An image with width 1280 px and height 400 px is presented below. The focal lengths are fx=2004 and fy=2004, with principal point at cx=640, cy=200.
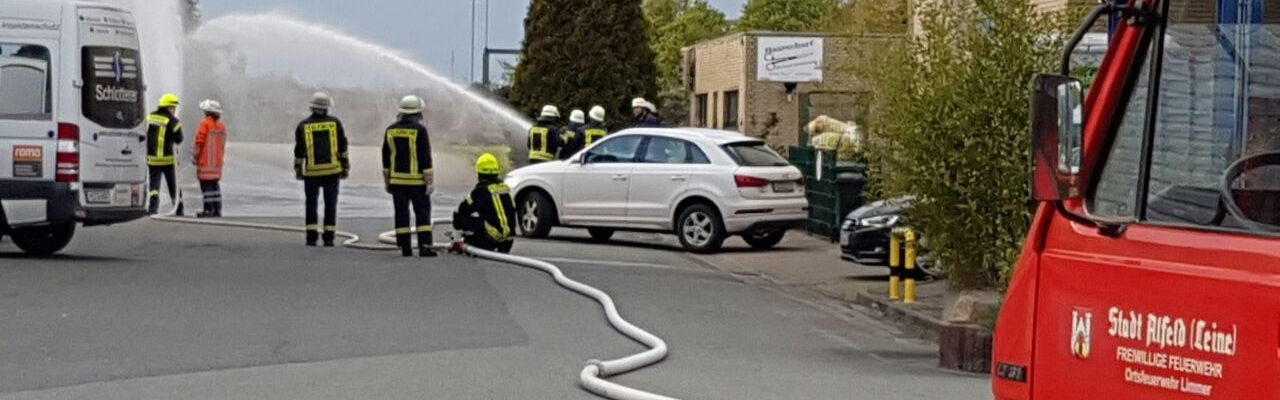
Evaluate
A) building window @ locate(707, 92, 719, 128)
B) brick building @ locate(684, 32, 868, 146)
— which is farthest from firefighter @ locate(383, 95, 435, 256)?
building window @ locate(707, 92, 719, 128)

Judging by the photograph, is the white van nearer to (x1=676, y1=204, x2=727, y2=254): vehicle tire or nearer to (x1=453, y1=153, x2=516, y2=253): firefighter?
(x1=453, y1=153, x2=516, y2=253): firefighter

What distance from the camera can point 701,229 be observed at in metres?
22.4

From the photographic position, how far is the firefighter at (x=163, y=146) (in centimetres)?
2512

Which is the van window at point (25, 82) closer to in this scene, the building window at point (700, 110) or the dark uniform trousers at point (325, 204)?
the dark uniform trousers at point (325, 204)

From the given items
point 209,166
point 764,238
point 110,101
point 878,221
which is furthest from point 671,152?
point 110,101

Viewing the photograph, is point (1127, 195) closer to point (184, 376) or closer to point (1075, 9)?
point (184, 376)

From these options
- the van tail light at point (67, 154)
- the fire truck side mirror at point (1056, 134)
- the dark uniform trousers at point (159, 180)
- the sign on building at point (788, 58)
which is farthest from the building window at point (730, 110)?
the fire truck side mirror at point (1056, 134)

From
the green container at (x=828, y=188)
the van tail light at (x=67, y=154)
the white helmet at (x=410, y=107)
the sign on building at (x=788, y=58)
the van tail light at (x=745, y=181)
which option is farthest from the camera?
the sign on building at (x=788, y=58)

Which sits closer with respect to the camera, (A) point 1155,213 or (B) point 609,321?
(A) point 1155,213

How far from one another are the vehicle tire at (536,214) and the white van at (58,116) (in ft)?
23.6

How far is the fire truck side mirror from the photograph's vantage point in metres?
4.84

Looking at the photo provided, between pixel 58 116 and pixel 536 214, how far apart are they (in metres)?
7.99

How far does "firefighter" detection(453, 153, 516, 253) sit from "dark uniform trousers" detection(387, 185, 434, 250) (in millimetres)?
462

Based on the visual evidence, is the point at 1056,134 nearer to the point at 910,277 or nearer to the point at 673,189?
the point at 910,277
